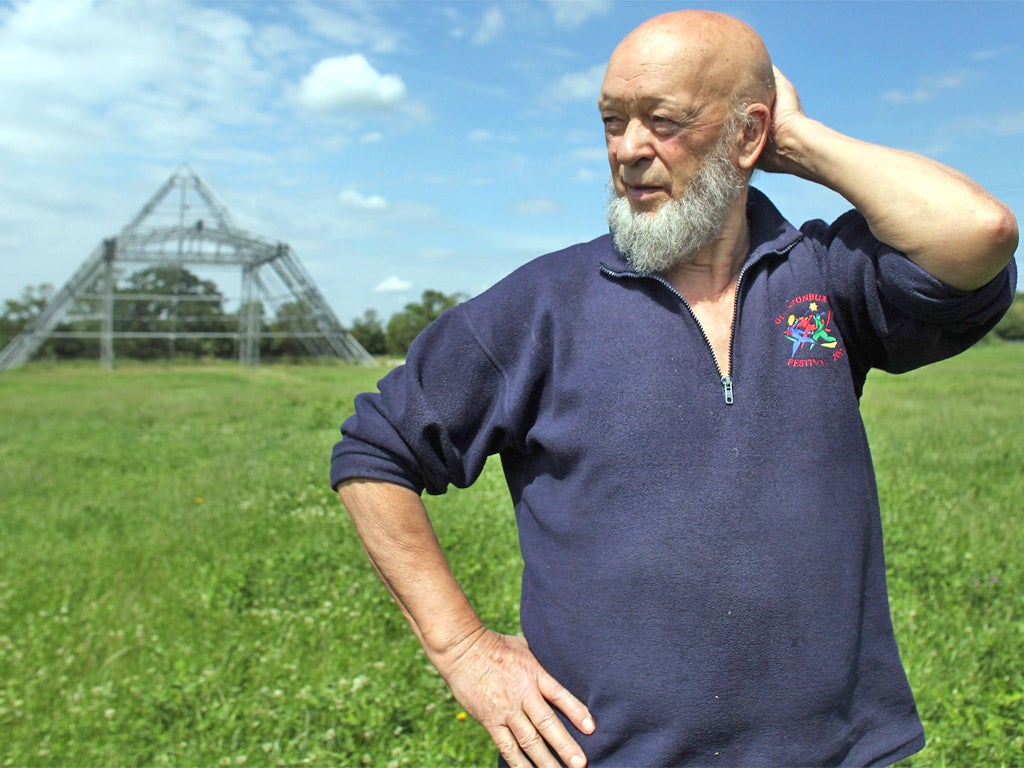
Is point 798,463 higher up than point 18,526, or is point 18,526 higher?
point 798,463

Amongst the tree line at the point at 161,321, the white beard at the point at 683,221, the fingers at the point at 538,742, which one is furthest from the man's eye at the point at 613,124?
the tree line at the point at 161,321

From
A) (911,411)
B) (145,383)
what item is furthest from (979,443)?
(145,383)

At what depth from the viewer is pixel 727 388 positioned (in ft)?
6.64

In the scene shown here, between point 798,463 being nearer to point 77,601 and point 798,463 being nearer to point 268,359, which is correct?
point 77,601

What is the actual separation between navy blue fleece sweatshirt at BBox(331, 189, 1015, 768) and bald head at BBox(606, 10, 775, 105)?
39cm

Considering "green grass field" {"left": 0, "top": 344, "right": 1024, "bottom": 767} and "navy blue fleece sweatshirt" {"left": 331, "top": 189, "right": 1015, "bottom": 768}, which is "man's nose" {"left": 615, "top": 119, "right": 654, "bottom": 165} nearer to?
"navy blue fleece sweatshirt" {"left": 331, "top": 189, "right": 1015, "bottom": 768}

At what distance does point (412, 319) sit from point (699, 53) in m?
58.5

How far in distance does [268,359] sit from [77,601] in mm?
35847

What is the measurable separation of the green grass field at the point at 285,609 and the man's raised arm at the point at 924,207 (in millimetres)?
2615

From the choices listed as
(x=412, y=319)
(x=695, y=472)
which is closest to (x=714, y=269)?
(x=695, y=472)

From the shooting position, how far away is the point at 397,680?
473cm

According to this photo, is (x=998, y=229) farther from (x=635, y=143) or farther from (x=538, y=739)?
(x=538, y=739)

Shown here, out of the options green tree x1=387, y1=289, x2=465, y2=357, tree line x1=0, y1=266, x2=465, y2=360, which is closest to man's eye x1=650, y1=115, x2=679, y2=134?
tree line x1=0, y1=266, x2=465, y2=360

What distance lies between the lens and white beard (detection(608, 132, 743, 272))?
2.14 metres
